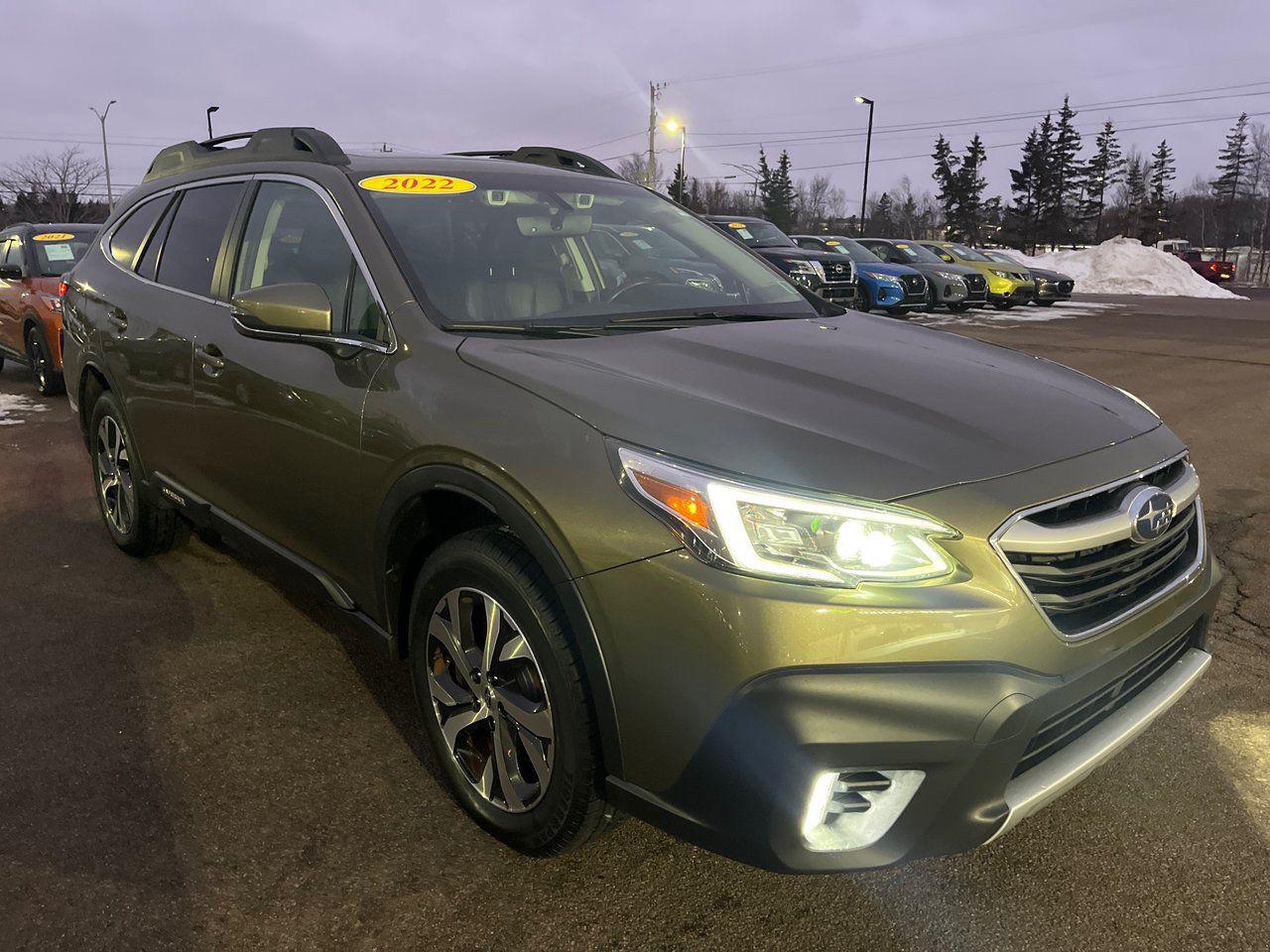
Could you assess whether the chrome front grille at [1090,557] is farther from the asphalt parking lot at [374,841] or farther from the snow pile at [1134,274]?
the snow pile at [1134,274]

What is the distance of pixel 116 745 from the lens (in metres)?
2.92

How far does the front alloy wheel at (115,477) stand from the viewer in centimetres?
436

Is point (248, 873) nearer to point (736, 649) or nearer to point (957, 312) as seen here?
point (736, 649)

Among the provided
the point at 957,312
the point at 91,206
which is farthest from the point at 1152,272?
the point at 91,206

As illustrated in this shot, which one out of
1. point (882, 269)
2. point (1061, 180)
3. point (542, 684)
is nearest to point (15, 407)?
point (542, 684)

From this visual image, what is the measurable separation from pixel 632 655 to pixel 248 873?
120cm

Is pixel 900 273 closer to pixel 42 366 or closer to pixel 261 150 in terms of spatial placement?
pixel 42 366

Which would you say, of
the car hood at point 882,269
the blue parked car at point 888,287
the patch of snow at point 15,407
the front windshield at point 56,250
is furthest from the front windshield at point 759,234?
the patch of snow at point 15,407

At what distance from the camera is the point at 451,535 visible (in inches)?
98.8

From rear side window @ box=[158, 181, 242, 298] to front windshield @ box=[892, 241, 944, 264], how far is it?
18.9 meters

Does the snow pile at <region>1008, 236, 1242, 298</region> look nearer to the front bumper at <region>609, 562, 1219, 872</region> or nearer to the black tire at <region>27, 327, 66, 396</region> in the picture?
the black tire at <region>27, 327, 66, 396</region>

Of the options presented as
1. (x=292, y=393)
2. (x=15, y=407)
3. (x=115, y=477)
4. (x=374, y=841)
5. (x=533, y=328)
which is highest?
(x=533, y=328)

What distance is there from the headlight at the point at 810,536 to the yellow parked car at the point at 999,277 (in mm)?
21050

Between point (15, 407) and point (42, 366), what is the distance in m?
0.54
